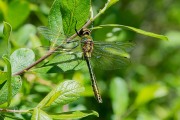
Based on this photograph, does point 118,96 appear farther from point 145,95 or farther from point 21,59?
point 21,59

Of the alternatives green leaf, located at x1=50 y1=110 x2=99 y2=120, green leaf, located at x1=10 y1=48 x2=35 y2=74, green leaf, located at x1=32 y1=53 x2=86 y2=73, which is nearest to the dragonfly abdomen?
green leaf, located at x1=32 y1=53 x2=86 y2=73

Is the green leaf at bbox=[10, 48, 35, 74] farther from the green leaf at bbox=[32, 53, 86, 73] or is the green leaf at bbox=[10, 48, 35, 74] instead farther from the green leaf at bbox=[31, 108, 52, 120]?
the green leaf at bbox=[31, 108, 52, 120]

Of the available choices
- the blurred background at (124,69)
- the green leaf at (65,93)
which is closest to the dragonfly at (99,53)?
the blurred background at (124,69)

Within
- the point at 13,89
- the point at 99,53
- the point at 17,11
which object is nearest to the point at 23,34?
the point at 17,11

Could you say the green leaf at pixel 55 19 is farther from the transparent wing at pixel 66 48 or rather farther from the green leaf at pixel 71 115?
the green leaf at pixel 71 115

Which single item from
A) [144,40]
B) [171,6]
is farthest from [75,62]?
[171,6]

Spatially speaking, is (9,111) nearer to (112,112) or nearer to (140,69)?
(112,112)

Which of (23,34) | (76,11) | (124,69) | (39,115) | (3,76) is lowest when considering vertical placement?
(39,115)
